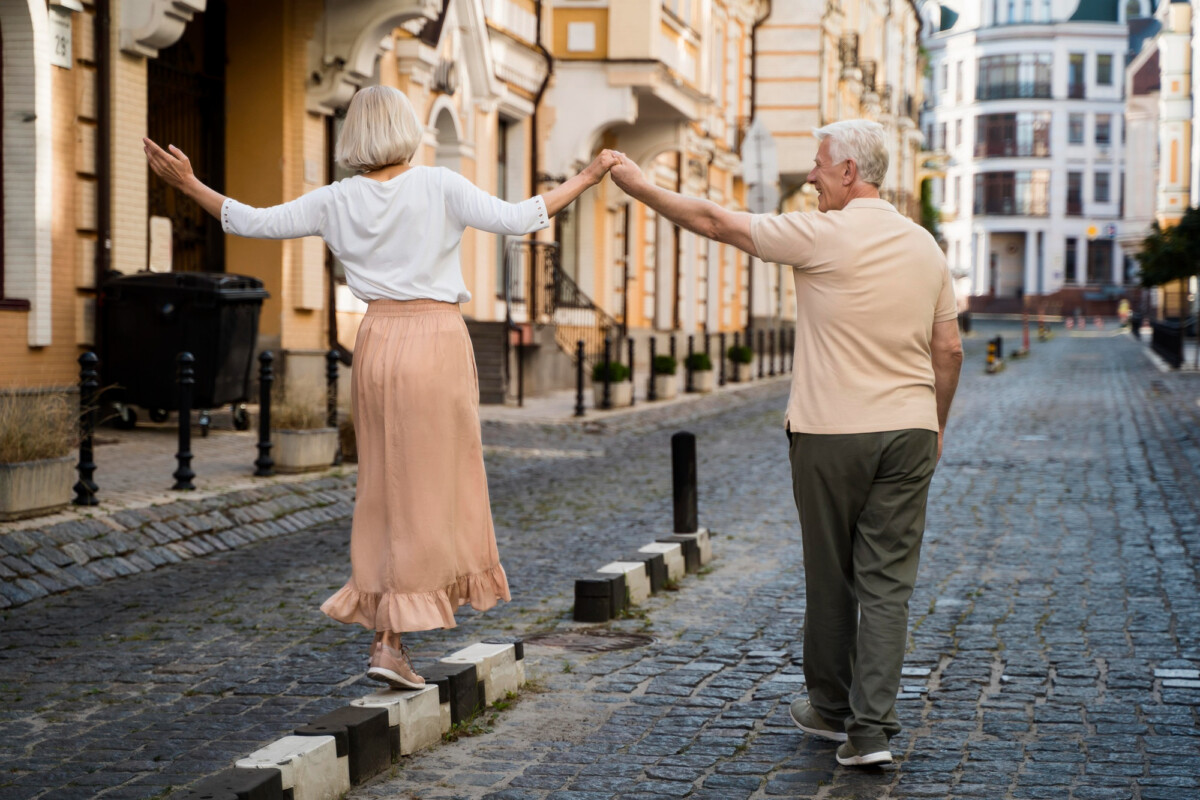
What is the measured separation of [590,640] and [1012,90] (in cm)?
10365

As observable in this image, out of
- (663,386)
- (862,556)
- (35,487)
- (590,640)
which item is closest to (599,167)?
(862,556)

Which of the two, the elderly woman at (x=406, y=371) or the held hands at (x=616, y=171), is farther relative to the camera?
the held hands at (x=616, y=171)

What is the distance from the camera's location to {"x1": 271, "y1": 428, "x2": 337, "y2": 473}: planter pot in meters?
12.1

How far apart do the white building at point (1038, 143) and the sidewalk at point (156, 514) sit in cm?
9408

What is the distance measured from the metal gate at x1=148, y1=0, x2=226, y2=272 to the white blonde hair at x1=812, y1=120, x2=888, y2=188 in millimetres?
12147

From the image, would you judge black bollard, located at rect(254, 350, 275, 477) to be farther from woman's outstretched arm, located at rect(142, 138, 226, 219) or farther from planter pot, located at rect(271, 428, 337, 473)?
woman's outstretched arm, located at rect(142, 138, 226, 219)

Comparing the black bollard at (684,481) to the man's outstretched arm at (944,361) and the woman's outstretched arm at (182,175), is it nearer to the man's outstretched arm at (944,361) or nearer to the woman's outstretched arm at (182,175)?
the man's outstretched arm at (944,361)

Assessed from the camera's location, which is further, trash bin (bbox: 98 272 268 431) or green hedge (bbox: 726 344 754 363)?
green hedge (bbox: 726 344 754 363)

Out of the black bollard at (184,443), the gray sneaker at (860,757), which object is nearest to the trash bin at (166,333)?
the black bollard at (184,443)

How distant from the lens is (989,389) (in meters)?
28.6

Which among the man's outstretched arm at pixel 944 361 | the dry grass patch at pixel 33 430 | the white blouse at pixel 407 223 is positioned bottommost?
the dry grass patch at pixel 33 430

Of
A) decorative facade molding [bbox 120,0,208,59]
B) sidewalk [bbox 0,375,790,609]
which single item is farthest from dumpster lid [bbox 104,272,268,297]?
decorative facade molding [bbox 120,0,208,59]

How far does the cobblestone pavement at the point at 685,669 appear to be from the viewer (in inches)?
192

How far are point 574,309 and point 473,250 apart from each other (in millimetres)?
3909
